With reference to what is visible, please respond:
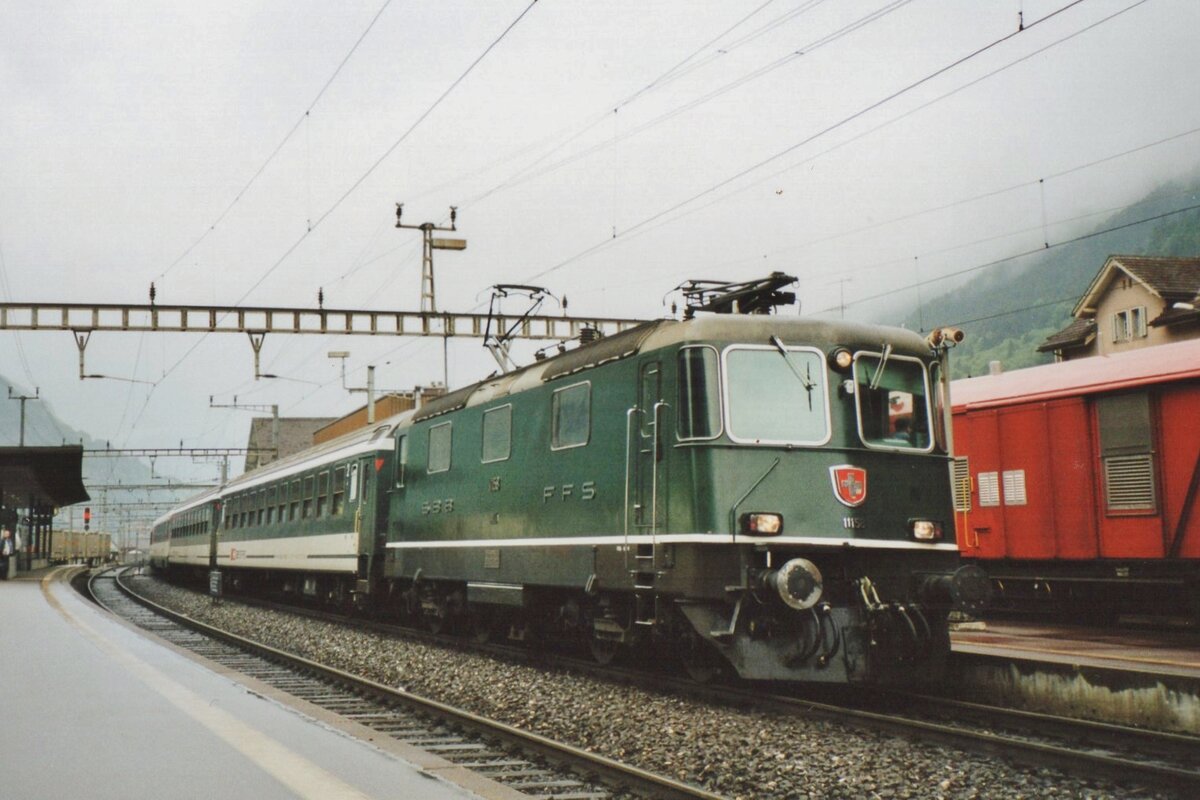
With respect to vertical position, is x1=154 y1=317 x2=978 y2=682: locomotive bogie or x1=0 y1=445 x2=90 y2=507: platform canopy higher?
x1=0 y1=445 x2=90 y2=507: platform canopy

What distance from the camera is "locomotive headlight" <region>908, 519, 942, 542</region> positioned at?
33.9ft

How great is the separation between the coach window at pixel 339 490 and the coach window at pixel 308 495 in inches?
63.7

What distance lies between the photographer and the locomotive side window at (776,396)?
400 inches

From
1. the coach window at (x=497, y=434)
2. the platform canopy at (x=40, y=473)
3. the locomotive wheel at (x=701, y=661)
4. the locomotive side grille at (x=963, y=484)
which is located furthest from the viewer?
the platform canopy at (x=40, y=473)

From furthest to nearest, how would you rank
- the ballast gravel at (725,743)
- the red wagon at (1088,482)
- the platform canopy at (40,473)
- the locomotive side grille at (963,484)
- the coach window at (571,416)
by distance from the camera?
the platform canopy at (40,473), the locomotive side grille at (963,484), the red wagon at (1088,482), the coach window at (571,416), the ballast gravel at (725,743)

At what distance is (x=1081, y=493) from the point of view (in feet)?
48.5

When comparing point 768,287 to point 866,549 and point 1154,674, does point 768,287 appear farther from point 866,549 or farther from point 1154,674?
point 1154,674

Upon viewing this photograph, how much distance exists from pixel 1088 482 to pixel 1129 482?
58cm

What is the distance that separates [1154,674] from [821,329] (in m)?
3.83

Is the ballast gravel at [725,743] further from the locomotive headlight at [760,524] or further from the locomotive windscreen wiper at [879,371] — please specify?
the locomotive windscreen wiper at [879,371]

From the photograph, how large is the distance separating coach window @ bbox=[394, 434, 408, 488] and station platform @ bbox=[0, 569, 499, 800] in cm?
547

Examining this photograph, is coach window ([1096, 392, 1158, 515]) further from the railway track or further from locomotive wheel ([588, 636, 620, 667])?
the railway track

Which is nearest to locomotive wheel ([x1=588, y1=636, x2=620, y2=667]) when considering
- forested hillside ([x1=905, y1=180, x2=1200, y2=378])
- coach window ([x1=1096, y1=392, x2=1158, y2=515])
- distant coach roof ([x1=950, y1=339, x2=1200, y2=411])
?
coach window ([x1=1096, y1=392, x2=1158, y2=515])

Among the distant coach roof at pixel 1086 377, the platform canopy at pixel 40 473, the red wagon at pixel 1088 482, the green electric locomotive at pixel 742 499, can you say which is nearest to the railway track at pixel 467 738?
the green electric locomotive at pixel 742 499
